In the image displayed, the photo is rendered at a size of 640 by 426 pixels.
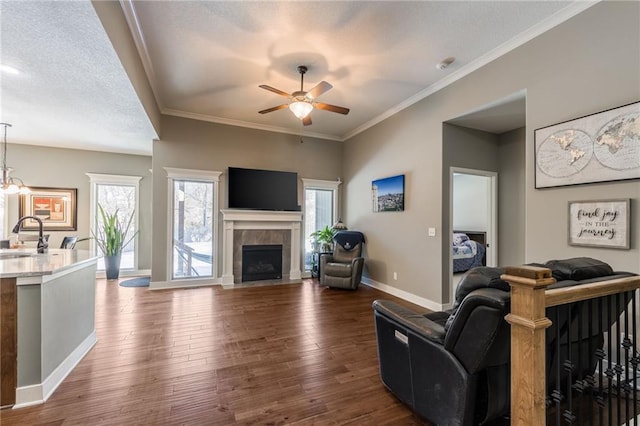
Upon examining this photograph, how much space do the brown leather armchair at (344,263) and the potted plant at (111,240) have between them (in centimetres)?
456

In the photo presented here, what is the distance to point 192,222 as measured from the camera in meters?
5.57

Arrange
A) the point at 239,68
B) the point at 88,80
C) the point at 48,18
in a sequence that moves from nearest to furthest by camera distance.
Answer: the point at 48,18 → the point at 88,80 → the point at 239,68

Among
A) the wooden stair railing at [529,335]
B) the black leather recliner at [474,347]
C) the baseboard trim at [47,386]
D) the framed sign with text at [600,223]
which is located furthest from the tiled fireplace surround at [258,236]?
the wooden stair railing at [529,335]

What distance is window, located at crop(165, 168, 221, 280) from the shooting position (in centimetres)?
539

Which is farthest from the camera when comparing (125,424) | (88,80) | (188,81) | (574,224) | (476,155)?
(476,155)

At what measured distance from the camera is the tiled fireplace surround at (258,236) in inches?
219

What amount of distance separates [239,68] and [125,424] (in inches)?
150

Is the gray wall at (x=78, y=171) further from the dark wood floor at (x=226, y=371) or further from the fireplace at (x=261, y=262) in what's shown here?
the dark wood floor at (x=226, y=371)

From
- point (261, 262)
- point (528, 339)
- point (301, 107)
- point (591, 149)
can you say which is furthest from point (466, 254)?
point (528, 339)

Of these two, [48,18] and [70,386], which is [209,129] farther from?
[70,386]

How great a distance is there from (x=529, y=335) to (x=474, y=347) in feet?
0.99

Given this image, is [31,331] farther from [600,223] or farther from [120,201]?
[120,201]

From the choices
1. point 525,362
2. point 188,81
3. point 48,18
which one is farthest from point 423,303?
point 48,18

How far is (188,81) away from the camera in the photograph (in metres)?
4.07
